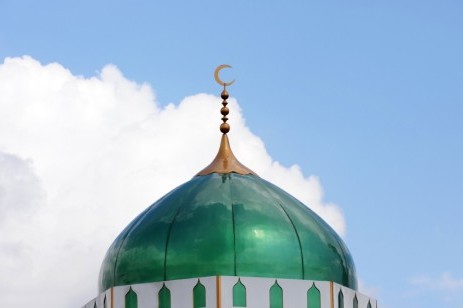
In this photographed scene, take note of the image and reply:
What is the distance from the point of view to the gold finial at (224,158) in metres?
24.0

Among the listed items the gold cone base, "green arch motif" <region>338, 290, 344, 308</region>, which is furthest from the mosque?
the gold cone base

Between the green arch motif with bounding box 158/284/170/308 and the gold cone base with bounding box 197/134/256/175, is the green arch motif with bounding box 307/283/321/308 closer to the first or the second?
the green arch motif with bounding box 158/284/170/308

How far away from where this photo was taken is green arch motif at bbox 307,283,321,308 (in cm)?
2223

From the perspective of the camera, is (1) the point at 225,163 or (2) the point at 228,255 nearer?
(2) the point at 228,255

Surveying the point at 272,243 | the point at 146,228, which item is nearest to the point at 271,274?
the point at 272,243

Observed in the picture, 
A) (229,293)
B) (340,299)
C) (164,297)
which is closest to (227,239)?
(229,293)

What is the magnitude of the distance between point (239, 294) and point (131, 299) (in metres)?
1.68

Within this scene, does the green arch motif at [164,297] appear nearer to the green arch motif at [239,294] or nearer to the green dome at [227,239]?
the green dome at [227,239]

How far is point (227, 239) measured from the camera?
2239 cm

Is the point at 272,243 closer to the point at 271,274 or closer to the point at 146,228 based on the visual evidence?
the point at 271,274

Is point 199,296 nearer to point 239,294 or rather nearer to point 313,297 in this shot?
point 239,294

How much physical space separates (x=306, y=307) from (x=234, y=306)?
3.59ft

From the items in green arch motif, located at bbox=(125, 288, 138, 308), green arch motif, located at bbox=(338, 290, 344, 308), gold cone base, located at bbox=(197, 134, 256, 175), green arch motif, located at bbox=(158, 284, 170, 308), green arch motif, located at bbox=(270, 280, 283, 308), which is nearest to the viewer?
green arch motif, located at bbox=(270, 280, 283, 308)

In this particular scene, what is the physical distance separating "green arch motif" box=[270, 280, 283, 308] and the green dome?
23 centimetres
